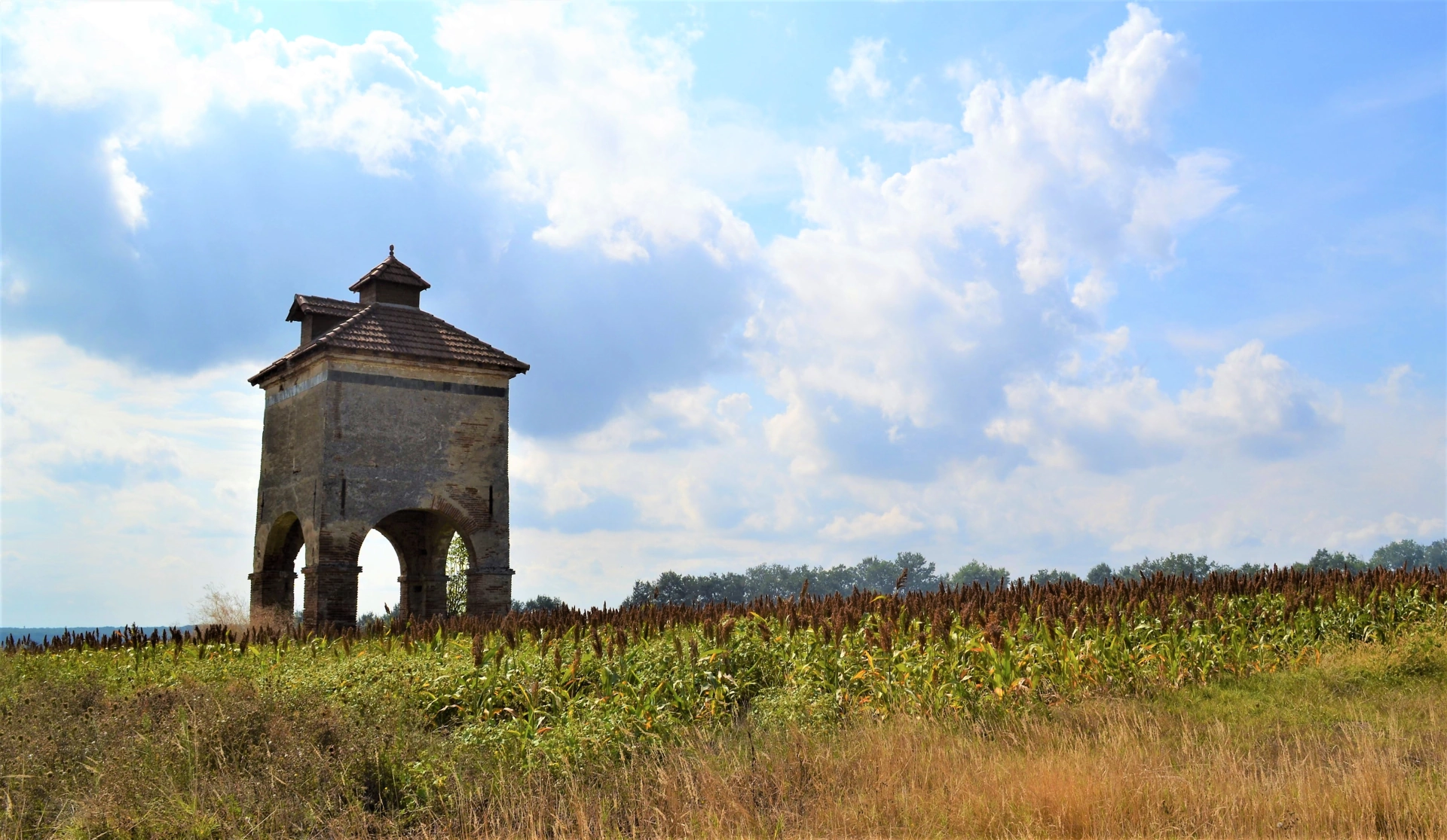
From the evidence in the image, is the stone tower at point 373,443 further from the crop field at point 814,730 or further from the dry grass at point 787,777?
the dry grass at point 787,777

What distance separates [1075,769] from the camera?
705 centimetres

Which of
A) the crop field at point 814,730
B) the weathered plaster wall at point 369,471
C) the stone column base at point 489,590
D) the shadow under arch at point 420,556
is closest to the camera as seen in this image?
the crop field at point 814,730

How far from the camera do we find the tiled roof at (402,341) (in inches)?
906

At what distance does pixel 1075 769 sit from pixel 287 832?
17.8ft

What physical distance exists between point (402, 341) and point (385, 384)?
1170 mm

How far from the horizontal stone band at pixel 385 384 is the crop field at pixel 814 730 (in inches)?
403

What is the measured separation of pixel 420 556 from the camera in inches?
1061

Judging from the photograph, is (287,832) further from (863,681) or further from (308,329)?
(308,329)

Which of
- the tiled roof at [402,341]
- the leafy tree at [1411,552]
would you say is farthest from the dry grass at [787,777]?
the leafy tree at [1411,552]

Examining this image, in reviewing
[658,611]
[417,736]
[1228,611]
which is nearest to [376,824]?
[417,736]

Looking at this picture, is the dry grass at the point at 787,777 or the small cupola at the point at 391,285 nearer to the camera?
the dry grass at the point at 787,777

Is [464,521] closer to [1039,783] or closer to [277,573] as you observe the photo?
[277,573]

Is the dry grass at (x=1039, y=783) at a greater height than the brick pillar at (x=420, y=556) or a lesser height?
lesser

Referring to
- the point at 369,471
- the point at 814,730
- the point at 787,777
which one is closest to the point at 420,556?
the point at 369,471
